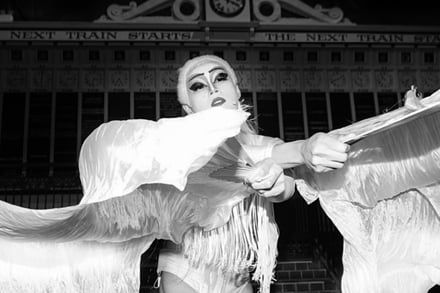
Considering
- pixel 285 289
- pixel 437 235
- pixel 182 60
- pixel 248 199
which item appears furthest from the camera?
pixel 182 60

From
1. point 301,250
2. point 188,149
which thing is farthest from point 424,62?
point 188,149

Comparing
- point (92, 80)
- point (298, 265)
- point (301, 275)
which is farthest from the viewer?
point (92, 80)

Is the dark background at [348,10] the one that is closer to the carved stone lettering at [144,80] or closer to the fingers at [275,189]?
the carved stone lettering at [144,80]

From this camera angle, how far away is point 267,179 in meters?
1.37

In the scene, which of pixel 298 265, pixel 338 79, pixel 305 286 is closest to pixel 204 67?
pixel 305 286

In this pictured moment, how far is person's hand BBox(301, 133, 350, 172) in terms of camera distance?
1.32m

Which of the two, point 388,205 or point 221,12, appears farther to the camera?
point 221,12

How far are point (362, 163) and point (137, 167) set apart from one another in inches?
26.0

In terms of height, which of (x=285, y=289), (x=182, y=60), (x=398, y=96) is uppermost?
(x=182, y=60)

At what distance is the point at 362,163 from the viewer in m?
1.64

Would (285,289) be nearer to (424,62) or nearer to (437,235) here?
(437,235)

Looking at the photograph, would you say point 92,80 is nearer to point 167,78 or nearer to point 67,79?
point 67,79

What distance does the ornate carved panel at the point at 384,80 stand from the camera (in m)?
6.01

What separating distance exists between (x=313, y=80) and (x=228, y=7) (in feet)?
3.56
